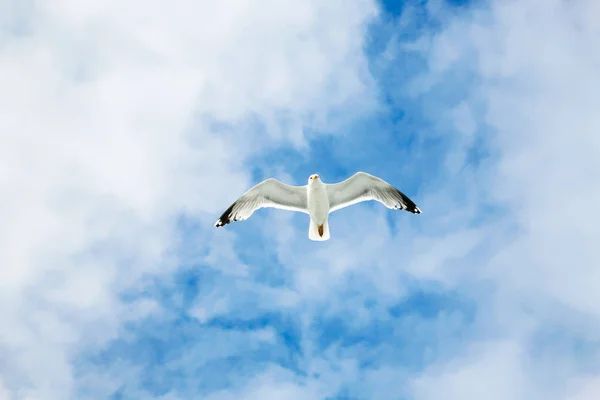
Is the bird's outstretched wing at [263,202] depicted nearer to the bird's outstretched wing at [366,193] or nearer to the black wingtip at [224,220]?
the black wingtip at [224,220]

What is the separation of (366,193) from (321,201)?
1.26 m

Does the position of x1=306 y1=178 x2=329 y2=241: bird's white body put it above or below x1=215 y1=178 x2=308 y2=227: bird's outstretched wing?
below

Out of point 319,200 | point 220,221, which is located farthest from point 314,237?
point 220,221

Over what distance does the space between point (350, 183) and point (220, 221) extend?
3.25 m

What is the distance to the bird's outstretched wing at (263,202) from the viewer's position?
2095 cm

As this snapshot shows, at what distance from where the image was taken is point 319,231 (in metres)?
20.5

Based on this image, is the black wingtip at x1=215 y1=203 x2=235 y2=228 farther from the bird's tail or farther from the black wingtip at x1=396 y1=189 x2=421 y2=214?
the black wingtip at x1=396 y1=189 x2=421 y2=214

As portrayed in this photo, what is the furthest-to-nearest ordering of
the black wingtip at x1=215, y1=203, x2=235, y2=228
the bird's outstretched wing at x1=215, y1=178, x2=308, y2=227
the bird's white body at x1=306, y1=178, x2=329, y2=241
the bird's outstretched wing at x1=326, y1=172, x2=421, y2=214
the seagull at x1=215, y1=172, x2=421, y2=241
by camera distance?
the black wingtip at x1=215, y1=203, x2=235, y2=228 → the bird's outstretched wing at x1=215, y1=178, x2=308, y2=227 → the bird's outstretched wing at x1=326, y1=172, x2=421, y2=214 → the seagull at x1=215, y1=172, x2=421, y2=241 → the bird's white body at x1=306, y1=178, x2=329, y2=241

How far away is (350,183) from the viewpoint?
20828mm

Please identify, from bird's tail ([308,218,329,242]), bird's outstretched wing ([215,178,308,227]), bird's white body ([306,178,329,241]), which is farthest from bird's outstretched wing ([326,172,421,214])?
bird's outstretched wing ([215,178,308,227])

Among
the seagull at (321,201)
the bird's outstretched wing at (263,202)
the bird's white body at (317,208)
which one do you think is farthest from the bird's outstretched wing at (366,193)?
the bird's outstretched wing at (263,202)

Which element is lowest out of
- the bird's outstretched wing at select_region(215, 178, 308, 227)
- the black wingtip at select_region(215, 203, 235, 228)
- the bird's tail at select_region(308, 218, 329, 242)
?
the bird's tail at select_region(308, 218, 329, 242)

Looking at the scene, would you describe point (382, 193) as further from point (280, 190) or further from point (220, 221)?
point (220, 221)

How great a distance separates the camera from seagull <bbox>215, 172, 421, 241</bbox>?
20672mm
